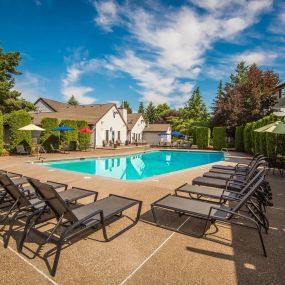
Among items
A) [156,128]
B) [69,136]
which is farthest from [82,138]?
[156,128]

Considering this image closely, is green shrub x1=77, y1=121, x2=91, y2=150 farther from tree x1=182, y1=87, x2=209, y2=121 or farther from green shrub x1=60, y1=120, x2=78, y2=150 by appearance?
tree x1=182, y1=87, x2=209, y2=121

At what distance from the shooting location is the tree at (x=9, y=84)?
30188mm

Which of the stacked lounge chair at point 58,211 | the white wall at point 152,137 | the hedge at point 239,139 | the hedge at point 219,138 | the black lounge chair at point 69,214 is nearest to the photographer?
the black lounge chair at point 69,214

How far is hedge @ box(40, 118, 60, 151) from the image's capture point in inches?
886

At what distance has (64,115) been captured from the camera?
116 feet

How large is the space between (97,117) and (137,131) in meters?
14.6

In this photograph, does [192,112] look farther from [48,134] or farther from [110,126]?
[48,134]

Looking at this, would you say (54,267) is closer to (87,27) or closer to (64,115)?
(87,27)

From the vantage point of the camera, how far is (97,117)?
32625 millimetres

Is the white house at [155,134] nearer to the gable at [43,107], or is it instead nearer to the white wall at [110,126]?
the white wall at [110,126]

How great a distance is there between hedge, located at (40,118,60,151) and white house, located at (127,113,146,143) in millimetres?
20741

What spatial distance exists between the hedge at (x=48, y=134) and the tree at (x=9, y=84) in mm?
11517

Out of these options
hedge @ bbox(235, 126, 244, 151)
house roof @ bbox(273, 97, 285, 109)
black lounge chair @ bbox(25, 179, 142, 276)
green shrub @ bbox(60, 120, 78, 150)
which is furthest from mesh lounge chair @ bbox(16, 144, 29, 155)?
house roof @ bbox(273, 97, 285, 109)

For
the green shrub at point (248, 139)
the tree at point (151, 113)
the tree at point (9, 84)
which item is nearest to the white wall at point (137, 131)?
the tree at point (9, 84)
